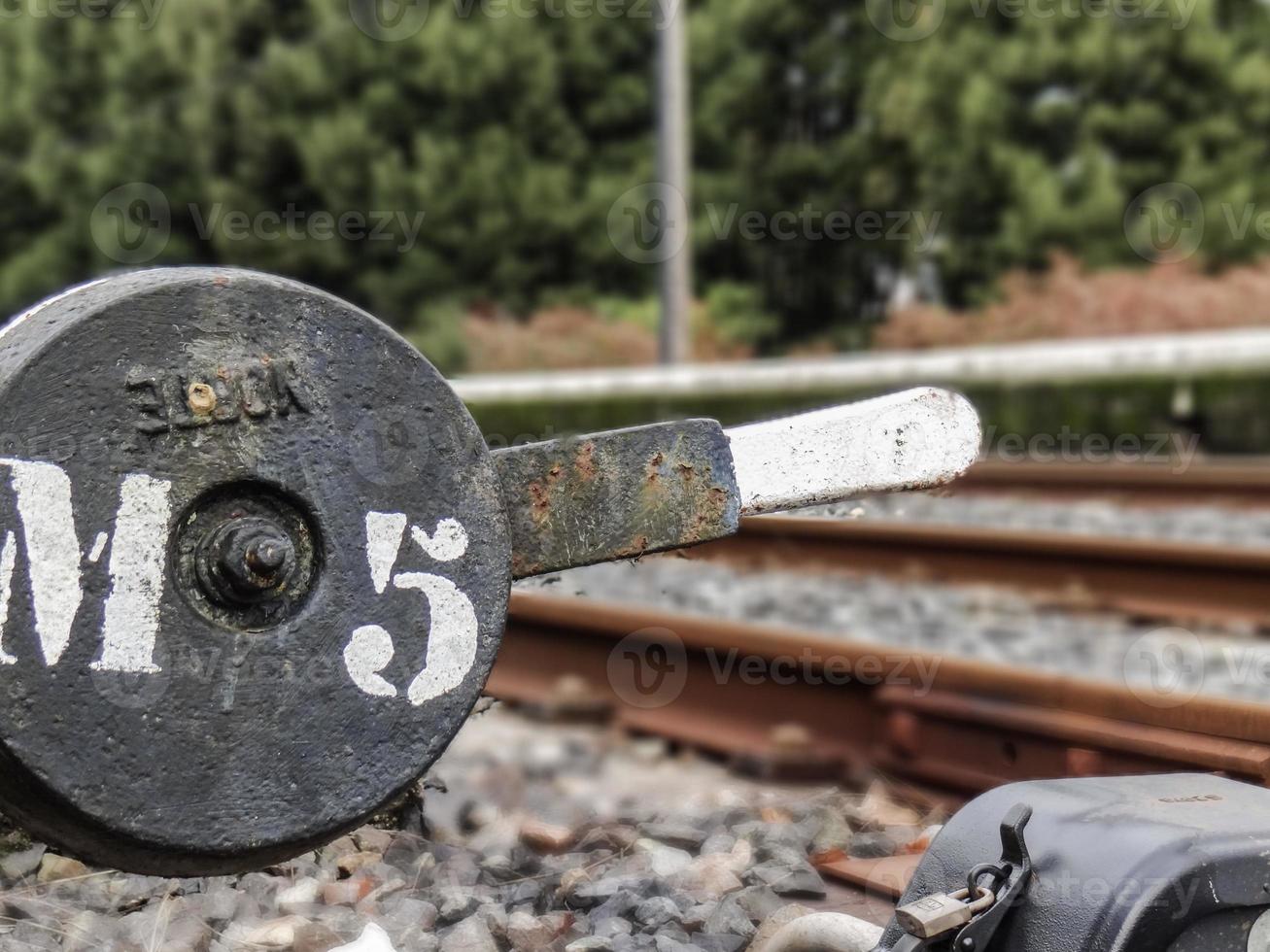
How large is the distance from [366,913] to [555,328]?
19.2m

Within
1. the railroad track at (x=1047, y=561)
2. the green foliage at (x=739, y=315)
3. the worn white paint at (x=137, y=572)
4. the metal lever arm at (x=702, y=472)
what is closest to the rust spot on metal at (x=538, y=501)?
the metal lever arm at (x=702, y=472)

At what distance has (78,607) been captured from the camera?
157cm

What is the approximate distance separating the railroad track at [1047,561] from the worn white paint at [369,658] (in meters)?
2.67

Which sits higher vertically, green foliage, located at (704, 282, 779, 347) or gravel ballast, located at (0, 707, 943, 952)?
green foliage, located at (704, 282, 779, 347)

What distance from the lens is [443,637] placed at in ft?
5.79

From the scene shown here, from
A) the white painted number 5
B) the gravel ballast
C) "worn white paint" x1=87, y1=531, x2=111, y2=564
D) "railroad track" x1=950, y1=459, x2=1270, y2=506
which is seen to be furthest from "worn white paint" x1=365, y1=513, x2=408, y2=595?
"railroad track" x1=950, y1=459, x2=1270, y2=506

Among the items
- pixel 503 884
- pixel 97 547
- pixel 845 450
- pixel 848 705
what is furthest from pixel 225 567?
pixel 848 705

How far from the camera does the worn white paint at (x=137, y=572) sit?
158 centimetres

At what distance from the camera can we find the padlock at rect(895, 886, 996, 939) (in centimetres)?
157

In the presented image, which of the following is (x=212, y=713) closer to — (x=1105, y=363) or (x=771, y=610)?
(x=771, y=610)

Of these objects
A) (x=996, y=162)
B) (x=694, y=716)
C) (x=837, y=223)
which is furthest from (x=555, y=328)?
(x=694, y=716)

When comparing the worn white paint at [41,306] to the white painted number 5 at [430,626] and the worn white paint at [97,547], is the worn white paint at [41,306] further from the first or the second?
the white painted number 5 at [430,626]

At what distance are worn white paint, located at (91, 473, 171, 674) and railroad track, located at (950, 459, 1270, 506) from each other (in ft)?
18.5

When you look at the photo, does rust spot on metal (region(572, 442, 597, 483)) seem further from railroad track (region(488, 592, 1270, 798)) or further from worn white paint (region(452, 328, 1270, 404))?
worn white paint (region(452, 328, 1270, 404))
